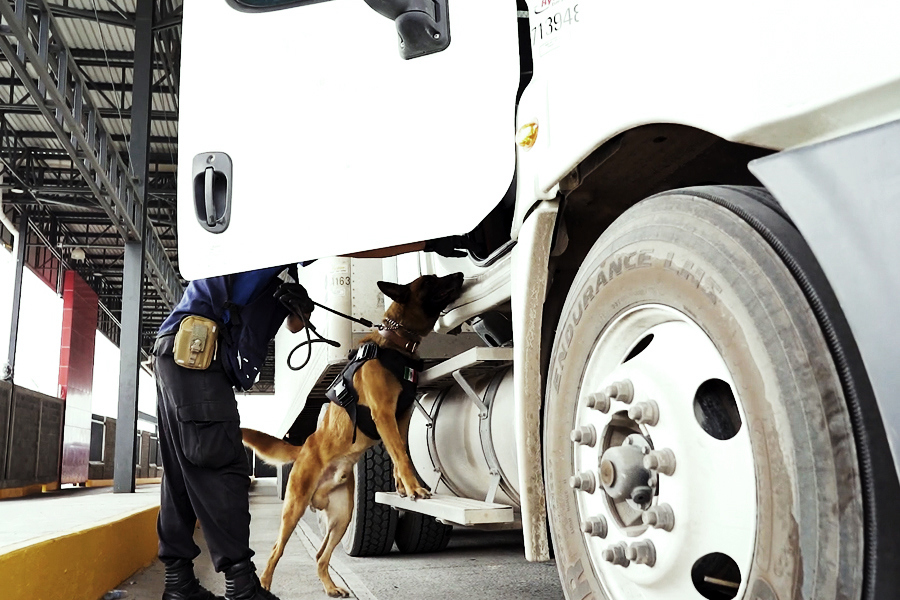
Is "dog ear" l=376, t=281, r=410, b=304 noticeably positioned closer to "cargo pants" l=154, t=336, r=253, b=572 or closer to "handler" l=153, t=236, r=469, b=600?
"handler" l=153, t=236, r=469, b=600

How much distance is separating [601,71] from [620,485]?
0.72m

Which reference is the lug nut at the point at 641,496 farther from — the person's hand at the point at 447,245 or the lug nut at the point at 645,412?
the person's hand at the point at 447,245

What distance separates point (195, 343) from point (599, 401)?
6.38 ft

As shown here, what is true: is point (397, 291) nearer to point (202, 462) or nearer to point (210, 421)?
point (210, 421)

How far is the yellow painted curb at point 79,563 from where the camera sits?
2.37 m

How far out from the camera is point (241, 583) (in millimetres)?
2830

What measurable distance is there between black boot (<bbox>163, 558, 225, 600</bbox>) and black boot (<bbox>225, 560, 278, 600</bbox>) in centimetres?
22

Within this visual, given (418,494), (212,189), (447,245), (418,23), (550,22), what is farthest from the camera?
(418,494)

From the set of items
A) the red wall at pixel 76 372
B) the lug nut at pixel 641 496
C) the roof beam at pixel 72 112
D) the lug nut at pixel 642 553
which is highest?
the roof beam at pixel 72 112

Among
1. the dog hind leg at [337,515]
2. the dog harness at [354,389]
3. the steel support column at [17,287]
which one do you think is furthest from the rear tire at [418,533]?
the steel support column at [17,287]

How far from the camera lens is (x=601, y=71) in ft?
4.50

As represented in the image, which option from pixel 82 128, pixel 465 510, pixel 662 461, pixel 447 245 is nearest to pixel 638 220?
pixel 662 461

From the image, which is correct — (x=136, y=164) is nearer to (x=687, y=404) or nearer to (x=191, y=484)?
(x=191, y=484)

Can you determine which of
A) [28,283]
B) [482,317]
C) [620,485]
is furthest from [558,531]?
[28,283]
